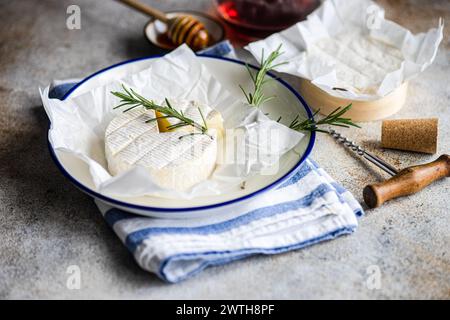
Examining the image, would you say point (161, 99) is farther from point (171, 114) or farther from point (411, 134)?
point (411, 134)

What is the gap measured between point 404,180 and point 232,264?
414mm

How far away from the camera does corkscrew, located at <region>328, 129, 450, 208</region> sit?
1.23 m

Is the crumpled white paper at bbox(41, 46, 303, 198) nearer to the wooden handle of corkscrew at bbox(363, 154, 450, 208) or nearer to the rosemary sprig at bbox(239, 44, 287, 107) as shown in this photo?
the rosemary sprig at bbox(239, 44, 287, 107)

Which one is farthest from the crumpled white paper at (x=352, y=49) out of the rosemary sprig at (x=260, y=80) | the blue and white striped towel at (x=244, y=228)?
the blue and white striped towel at (x=244, y=228)

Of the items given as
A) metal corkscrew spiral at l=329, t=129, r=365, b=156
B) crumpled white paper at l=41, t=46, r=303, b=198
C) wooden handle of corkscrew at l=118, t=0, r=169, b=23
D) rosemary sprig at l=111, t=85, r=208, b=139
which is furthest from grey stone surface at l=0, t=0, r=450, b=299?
wooden handle of corkscrew at l=118, t=0, r=169, b=23

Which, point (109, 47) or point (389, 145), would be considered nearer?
→ point (389, 145)

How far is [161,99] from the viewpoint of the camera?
4.79ft

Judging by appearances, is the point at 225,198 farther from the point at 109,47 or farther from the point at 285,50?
the point at 109,47

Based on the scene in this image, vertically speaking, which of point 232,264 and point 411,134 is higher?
point 411,134

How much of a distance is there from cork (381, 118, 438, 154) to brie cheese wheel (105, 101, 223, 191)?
41cm

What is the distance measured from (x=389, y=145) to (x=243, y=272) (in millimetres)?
529

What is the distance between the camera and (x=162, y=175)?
1.18 meters

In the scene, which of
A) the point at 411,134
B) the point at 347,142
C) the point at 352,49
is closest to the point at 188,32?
the point at 352,49
